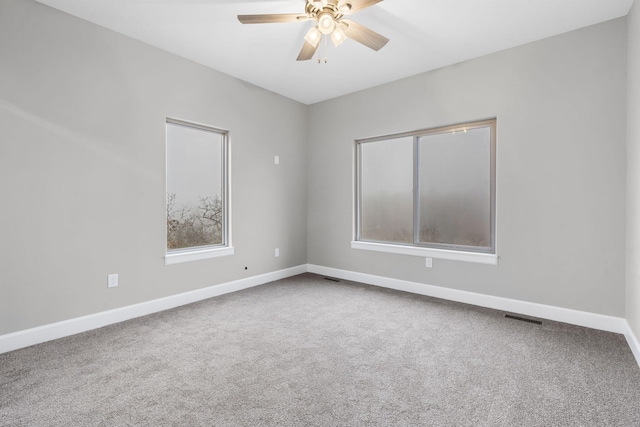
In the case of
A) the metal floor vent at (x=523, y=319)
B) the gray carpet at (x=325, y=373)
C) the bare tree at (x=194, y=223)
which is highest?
the bare tree at (x=194, y=223)

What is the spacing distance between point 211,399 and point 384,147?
3.63 metres

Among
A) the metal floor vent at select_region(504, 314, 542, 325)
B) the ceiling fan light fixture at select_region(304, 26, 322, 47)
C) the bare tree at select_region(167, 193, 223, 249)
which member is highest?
the ceiling fan light fixture at select_region(304, 26, 322, 47)

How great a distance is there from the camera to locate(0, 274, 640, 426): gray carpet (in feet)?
5.42

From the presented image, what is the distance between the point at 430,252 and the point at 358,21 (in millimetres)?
2628

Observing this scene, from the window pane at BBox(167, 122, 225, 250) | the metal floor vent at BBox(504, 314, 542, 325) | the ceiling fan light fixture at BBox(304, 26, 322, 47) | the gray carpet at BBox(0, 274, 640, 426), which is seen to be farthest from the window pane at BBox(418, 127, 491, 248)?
the window pane at BBox(167, 122, 225, 250)

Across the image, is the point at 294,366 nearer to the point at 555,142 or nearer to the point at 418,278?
the point at 418,278

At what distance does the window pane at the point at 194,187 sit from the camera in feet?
11.6

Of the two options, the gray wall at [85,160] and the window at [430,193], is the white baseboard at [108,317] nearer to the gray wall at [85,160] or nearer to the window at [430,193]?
the gray wall at [85,160]

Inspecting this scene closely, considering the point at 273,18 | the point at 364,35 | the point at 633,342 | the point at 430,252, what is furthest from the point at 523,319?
the point at 273,18

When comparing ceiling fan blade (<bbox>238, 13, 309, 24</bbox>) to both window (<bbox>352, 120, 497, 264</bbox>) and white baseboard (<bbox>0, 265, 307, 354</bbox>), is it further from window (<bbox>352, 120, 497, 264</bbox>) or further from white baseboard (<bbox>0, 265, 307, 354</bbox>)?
white baseboard (<bbox>0, 265, 307, 354</bbox>)

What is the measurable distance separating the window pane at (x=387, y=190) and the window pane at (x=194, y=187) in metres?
2.04

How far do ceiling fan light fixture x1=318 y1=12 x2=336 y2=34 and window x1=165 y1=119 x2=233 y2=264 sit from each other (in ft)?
6.80

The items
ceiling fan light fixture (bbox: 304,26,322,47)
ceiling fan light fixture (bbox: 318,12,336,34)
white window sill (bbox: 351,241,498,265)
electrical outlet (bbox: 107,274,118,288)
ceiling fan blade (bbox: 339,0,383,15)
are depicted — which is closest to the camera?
ceiling fan blade (bbox: 339,0,383,15)

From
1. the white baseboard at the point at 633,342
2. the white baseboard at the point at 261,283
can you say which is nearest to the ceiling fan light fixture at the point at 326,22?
the white baseboard at the point at 261,283
